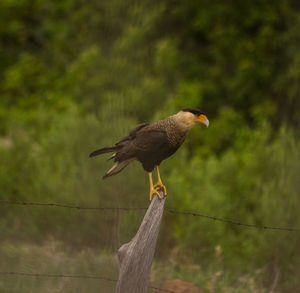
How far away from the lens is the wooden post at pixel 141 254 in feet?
7.81

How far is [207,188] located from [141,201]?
213 cm

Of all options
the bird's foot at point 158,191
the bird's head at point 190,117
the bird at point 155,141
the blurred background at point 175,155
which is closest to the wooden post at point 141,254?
the bird's foot at point 158,191

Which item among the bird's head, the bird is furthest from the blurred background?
the bird's head

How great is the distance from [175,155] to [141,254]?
4.35 metres

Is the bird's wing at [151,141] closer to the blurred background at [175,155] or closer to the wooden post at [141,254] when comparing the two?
the wooden post at [141,254]

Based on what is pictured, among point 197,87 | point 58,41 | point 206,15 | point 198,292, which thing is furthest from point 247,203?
point 58,41

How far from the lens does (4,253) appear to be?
5.22m

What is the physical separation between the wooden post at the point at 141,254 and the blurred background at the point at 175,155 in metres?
1.00

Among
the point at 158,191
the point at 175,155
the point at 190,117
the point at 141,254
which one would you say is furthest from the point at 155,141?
the point at 175,155

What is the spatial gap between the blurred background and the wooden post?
39.3 inches

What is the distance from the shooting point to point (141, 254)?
A: 2387 mm

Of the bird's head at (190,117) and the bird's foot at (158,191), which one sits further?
the bird's foot at (158,191)

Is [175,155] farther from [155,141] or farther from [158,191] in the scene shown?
[155,141]

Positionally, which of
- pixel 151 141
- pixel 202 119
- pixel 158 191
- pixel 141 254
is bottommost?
pixel 141 254
